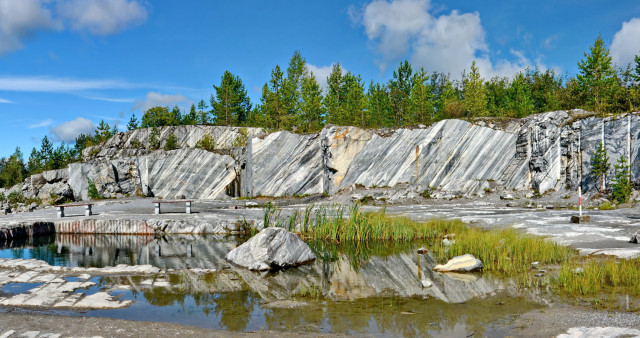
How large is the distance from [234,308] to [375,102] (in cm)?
5054

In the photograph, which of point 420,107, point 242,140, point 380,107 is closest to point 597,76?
point 420,107

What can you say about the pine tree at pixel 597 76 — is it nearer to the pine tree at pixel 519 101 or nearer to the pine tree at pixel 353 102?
the pine tree at pixel 519 101

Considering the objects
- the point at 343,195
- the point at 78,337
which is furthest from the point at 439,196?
the point at 78,337

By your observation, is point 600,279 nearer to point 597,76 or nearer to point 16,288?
point 16,288

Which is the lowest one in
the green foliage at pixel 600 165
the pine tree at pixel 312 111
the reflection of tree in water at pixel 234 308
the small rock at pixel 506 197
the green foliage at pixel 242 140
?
the reflection of tree in water at pixel 234 308

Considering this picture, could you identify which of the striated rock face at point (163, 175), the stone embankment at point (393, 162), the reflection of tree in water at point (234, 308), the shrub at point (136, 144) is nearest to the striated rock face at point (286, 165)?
the stone embankment at point (393, 162)

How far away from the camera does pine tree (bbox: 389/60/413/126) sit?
50.2 m

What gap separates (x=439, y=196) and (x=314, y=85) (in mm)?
27364

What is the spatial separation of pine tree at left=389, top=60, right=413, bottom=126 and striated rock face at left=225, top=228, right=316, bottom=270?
36.5 metres

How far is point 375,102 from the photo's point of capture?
56.6 metres

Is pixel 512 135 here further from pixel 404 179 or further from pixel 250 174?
pixel 250 174

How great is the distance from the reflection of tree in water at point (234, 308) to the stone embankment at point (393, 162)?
78.1 ft

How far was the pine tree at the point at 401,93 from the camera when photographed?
50.2m

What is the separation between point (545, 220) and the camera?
17469mm
